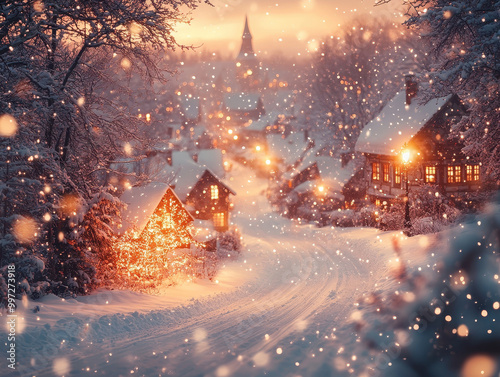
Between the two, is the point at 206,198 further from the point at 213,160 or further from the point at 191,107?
the point at 191,107

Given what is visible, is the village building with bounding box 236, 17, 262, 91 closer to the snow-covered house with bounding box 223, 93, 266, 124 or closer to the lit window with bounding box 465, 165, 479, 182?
the snow-covered house with bounding box 223, 93, 266, 124

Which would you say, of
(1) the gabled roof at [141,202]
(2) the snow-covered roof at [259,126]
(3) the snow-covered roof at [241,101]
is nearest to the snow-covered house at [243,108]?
(3) the snow-covered roof at [241,101]

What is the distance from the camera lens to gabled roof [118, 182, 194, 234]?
789 inches

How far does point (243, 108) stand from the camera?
11206cm

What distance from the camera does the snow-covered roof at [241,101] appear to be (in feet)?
368

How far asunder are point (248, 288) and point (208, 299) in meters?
3.95

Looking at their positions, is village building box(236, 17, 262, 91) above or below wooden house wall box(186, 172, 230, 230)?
above

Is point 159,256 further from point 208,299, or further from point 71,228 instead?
point 71,228

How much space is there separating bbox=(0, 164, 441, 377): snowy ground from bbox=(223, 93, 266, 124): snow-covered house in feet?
304

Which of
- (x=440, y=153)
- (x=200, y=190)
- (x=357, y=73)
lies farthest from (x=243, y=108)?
(x=440, y=153)

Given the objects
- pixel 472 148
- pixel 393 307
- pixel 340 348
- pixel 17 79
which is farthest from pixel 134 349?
pixel 472 148

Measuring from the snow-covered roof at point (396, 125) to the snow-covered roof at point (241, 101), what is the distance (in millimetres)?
78502

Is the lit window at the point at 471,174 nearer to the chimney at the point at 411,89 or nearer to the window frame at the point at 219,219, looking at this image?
the chimney at the point at 411,89

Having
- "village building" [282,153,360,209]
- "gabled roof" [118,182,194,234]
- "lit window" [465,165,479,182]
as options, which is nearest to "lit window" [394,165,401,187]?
"lit window" [465,165,479,182]
